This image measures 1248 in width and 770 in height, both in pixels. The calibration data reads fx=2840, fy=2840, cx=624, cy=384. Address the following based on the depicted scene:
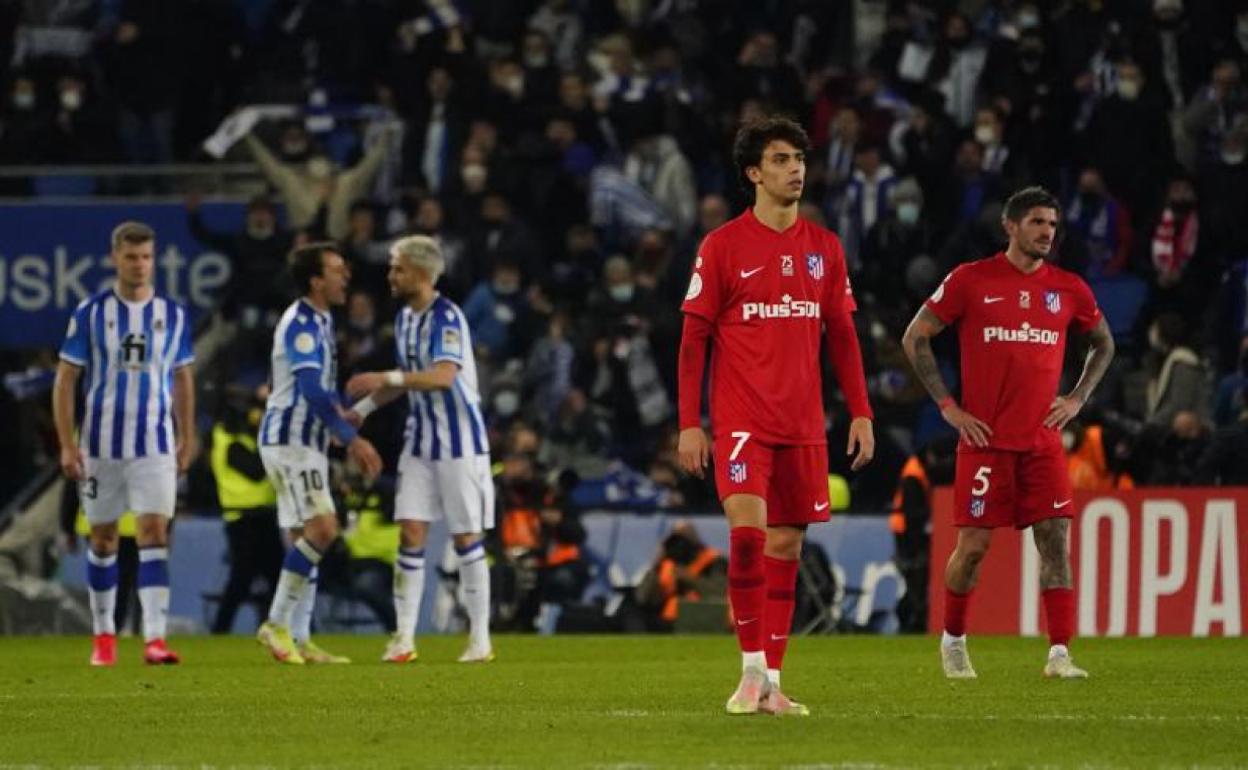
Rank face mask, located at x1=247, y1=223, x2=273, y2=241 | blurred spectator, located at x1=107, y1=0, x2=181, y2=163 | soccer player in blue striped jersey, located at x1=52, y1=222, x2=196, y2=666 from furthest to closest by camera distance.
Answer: blurred spectator, located at x1=107, y1=0, x2=181, y2=163, face mask, located at x1=247, y1=223, x2=273, y2=241, soccer player in blue striped jersey, located at x1=52, y1=222, x2=196, y2=666

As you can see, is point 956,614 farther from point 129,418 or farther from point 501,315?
point 501,315

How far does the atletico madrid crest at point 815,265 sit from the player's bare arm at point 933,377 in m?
2.47

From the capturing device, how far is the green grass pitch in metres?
9.37

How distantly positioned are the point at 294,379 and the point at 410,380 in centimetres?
71

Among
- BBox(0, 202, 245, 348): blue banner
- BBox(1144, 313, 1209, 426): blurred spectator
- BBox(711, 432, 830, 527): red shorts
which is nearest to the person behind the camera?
BBox(711, 432, 830, 527): red shorts

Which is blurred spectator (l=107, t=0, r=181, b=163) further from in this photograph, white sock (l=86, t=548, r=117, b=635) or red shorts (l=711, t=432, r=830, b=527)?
red shorts (l=711, t=432, r=830, b=527)

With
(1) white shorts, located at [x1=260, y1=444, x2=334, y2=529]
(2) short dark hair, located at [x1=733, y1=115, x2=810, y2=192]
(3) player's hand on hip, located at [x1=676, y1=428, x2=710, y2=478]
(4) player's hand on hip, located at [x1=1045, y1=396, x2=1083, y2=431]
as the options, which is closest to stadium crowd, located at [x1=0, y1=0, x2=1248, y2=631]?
(1) white shorts, located at [x1=260, y1=444, x2=334, y2=529]

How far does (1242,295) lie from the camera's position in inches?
877

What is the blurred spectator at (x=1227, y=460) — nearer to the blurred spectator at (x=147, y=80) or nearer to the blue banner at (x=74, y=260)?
the blue banner at (x=74, y=260)

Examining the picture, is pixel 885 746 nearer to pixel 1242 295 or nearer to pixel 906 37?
pixel 1242 295

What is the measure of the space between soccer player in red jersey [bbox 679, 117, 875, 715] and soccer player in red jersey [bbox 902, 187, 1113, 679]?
2.50 m

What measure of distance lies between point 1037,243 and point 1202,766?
506 centimetres

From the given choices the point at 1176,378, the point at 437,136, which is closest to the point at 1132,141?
the point at 1176,378

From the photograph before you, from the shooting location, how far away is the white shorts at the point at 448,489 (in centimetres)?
1603
